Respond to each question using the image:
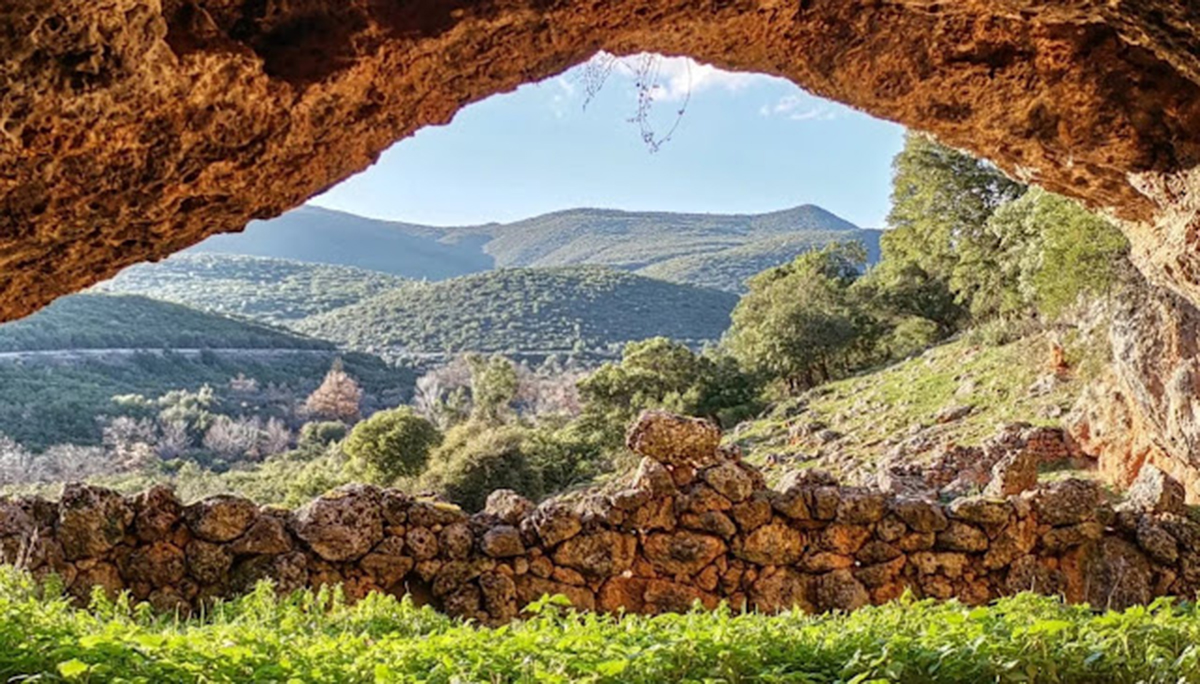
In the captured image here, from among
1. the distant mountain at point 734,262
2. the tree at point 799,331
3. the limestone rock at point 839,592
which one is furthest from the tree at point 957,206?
the distant mountain at point 734,262

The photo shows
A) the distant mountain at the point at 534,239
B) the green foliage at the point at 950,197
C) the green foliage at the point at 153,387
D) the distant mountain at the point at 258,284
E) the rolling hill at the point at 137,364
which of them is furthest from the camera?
the distant mountain at the point at 534,239

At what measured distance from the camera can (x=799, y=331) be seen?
27625 mm

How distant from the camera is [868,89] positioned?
13.3ft

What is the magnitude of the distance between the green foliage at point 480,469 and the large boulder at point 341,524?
10385mm

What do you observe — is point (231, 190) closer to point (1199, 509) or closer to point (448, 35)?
point (448, 35)

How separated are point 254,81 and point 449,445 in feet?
56.8

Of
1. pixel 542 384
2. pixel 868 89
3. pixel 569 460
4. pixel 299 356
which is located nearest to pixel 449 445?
pixel 569 460

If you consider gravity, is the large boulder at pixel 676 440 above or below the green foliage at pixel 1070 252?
below

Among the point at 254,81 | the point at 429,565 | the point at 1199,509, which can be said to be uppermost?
the point at 254,81

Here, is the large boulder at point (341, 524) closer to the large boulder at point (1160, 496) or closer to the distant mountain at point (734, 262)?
the large boulder at point (1160, 496)

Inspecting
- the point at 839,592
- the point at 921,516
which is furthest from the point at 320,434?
the point at 921,516

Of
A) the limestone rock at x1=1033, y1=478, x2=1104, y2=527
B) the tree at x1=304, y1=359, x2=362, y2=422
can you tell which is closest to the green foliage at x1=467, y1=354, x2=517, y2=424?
the tree at x1=304, y1=359, x2=362, y2=422

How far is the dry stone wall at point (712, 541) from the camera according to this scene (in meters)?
6.57

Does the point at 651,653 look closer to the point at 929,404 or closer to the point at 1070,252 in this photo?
the point at 1070,252
